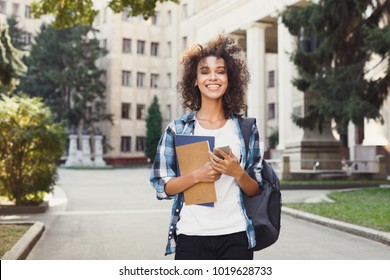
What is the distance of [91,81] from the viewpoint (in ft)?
164

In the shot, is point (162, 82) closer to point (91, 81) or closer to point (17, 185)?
point (91, 81)

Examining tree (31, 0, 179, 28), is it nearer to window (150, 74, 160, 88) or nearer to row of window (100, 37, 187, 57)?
row of window (100, 37, 187, 57)

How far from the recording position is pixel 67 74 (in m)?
48.7

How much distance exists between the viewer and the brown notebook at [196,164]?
2641 millimetres

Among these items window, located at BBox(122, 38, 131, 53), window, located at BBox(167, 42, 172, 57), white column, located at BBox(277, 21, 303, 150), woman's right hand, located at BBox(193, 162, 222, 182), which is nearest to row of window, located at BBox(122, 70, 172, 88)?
window, located at BBox(167, 42, 172, 57)

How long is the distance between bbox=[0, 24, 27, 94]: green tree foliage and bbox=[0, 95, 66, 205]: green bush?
5.19 metres

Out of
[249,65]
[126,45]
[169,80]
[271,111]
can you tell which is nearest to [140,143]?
[169,80]

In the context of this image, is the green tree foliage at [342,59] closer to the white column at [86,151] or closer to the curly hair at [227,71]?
the curly hair at [227,71]

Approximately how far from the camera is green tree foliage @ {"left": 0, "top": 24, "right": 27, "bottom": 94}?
687 inches

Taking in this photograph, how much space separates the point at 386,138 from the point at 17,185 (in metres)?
18.2

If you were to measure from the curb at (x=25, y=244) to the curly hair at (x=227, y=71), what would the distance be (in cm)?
367

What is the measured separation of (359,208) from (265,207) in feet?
30.2

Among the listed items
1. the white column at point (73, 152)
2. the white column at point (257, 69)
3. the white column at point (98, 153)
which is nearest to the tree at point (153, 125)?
the white column at point (98, 153)

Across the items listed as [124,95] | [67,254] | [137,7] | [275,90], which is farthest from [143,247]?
[124,95]
